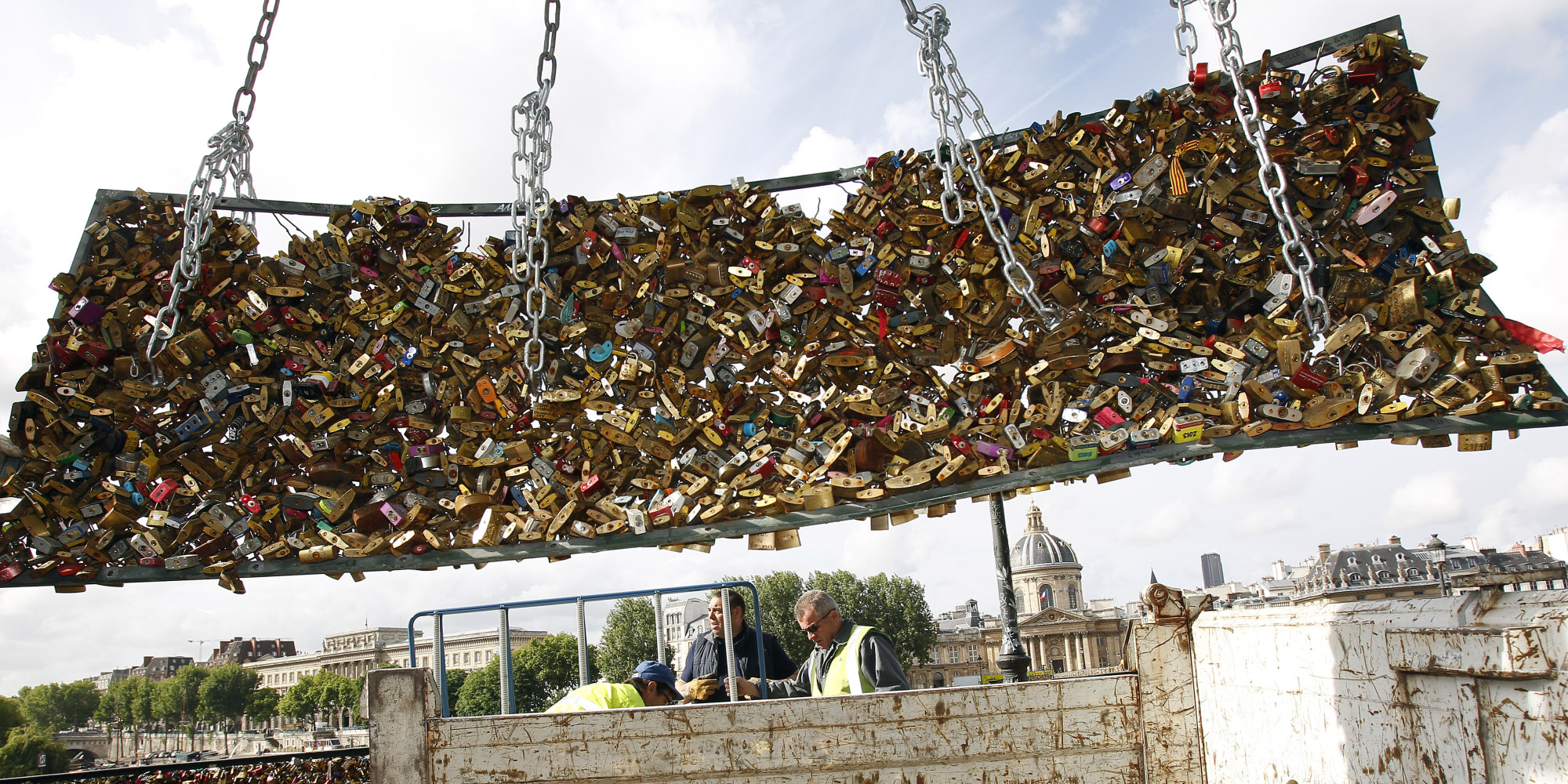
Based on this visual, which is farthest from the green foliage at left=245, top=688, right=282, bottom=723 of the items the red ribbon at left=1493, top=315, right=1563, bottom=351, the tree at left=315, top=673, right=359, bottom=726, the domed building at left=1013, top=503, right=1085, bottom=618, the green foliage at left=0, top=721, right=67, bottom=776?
the red ribbon at left=1493, top=315, right=1563, bottom=351

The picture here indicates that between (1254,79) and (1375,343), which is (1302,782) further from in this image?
(1254,79)

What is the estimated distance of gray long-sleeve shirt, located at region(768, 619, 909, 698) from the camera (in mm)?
5418

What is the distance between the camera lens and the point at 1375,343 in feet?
16.9

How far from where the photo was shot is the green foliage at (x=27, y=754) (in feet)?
224

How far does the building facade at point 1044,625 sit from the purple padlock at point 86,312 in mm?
99548

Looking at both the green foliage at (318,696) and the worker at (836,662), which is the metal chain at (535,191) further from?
the green foliage at (318,696)

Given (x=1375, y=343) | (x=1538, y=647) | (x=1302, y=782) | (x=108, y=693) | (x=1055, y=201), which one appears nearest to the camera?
(x=1538, y=647)

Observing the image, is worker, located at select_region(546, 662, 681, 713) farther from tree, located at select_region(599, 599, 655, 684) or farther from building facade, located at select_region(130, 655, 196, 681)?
building facade, located at select_region(130, 655, 196, 681)

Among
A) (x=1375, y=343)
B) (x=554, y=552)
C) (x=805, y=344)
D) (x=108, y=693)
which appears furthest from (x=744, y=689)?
(x=108, y=693)

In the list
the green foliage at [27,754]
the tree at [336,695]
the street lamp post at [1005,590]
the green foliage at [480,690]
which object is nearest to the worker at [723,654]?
the green foliage at [480,690]

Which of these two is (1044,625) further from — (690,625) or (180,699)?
(690,625)

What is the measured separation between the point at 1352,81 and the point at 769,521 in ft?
14.2

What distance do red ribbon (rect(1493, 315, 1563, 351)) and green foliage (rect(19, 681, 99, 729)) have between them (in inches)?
5719

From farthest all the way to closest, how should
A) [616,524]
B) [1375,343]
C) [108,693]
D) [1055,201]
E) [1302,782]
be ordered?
[108,693], [1055,201], [616,524], [1375,343], [1302,782]
